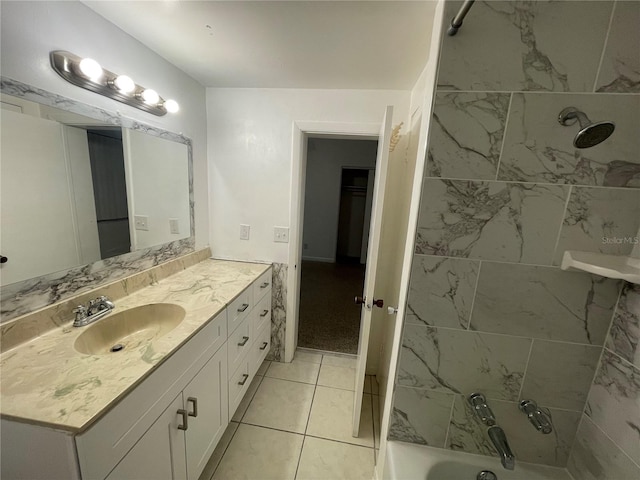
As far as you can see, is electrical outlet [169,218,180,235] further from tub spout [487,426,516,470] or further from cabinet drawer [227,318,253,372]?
tub spout [487,426,516,470]

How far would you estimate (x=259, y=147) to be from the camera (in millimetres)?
1862

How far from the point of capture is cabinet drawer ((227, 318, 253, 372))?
54.7 inches

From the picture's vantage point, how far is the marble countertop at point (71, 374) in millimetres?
610

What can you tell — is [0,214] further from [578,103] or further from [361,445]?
[361,445]

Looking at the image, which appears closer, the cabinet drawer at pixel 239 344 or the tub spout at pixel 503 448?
the tub spout at pixel 503 448

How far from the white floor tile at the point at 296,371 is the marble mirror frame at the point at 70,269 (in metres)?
1.25

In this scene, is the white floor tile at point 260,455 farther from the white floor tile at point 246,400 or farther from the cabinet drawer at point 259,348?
the cabinet drawer at point 259,348

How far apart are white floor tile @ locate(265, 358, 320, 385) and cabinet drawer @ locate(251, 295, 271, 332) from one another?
418 millimetres

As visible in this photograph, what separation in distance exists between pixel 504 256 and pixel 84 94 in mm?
1848

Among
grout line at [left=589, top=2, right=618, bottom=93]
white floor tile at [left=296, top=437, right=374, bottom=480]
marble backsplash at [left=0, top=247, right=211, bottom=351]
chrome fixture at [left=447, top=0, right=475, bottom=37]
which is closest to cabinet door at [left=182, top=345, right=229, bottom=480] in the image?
white floor tile at [left=296, top=437, right=374, bottom=480]

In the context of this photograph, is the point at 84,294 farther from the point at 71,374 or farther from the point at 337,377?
the point at 337,377

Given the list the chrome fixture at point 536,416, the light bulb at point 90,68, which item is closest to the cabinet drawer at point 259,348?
the chrome fixture at point 536,416

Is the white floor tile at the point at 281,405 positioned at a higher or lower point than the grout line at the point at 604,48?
lower

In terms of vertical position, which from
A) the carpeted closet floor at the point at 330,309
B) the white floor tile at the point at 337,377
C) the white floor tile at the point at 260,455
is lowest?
the white floor tile at the point at 260,455
